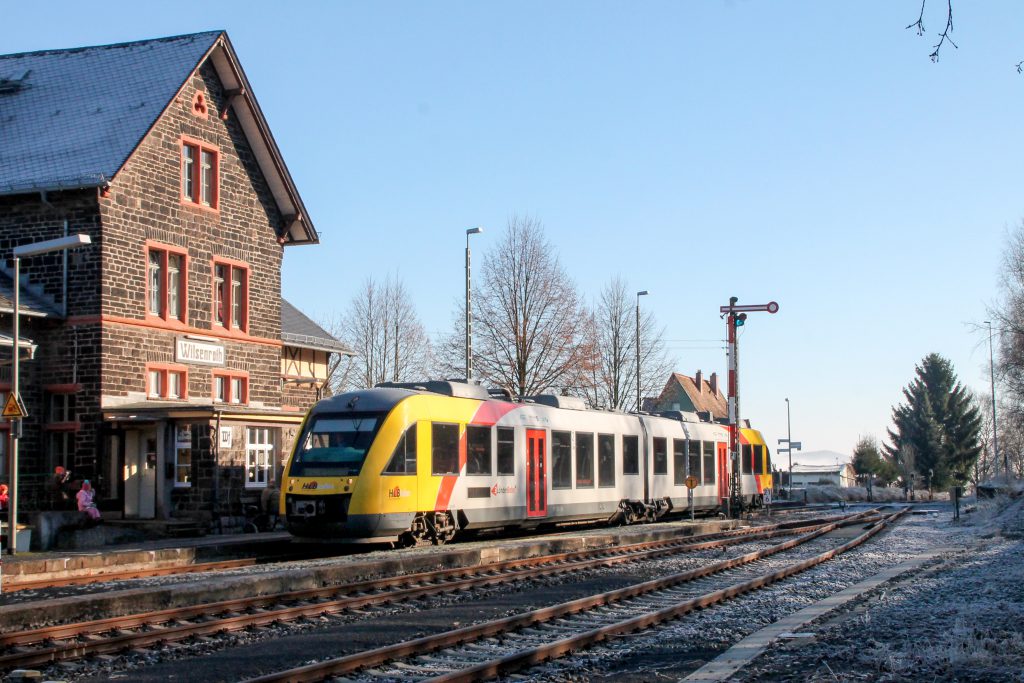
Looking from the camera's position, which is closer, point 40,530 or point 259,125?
point 40,530

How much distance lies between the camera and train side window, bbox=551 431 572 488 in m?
26.5

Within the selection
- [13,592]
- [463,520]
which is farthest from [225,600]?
[463,520]

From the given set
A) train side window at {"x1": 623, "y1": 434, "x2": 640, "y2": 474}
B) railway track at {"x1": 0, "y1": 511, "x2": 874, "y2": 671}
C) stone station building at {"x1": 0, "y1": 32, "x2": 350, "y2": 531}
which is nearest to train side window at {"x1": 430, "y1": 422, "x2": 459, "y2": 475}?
railway track at {"x1": 0, "y1": 511, "x2": 874, "y2": 671}

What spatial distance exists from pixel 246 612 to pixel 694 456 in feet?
78.7

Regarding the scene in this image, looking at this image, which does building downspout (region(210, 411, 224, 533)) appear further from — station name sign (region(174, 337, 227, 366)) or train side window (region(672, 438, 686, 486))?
train side window (region(672, 438, 686, 486))

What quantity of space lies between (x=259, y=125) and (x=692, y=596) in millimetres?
21537

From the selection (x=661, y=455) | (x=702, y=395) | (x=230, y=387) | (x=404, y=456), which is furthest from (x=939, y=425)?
(x=404, y=456)

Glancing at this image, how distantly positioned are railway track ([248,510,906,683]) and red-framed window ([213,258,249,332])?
59.7ft

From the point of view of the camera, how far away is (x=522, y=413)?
2517cm

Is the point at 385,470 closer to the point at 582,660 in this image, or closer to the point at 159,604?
the point at 159,604

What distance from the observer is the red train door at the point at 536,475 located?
2531 centimetres

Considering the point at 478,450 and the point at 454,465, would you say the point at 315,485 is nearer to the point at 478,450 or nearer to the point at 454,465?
the point at 454,465

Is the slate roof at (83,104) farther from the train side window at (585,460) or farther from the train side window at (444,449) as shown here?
the train side window at (585,460)

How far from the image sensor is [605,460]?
2927 centimetres
